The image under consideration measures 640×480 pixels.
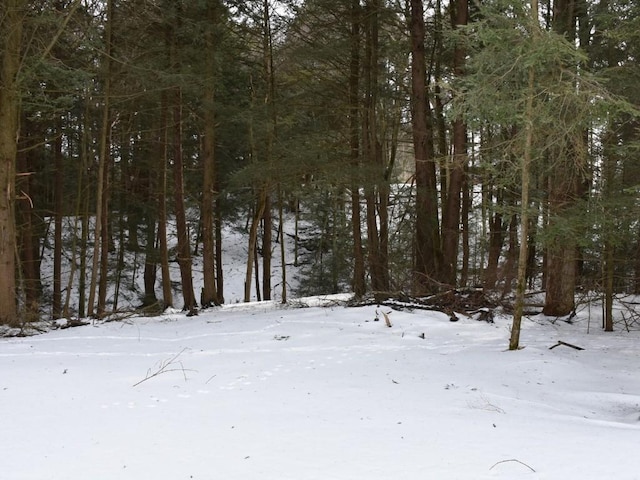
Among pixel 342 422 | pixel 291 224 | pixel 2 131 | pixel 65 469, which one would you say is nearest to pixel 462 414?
pixel 342 422

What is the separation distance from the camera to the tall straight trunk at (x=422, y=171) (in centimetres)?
1116

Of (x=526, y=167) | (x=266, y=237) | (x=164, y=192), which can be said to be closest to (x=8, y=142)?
(x=164, y=192)

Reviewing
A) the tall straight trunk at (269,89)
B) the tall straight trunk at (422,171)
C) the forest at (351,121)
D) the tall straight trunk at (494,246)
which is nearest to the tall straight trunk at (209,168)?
the forest at (351,121)

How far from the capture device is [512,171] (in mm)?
7180

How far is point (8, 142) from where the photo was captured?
863 centimetres

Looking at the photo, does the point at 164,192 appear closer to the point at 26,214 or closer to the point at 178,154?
the point at 178,154

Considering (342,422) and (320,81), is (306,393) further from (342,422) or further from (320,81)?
(320,81)

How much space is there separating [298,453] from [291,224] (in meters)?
28.0

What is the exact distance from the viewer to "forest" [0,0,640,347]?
6.68 m

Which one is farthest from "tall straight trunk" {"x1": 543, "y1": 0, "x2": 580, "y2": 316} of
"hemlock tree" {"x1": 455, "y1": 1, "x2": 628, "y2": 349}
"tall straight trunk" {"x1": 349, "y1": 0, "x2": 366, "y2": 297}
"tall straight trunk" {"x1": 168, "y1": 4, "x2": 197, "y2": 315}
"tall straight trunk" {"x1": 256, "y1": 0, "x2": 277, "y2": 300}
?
"tall straight trunk" {"x1": 168, "y1": 4, "x2": 197, "y2": 315}

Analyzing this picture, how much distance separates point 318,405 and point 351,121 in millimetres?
10087

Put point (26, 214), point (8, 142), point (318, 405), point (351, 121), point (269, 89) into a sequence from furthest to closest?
point (269, 89) < point (351, 121) < point (26, 214) < point (8, 142) < point (318, 405)

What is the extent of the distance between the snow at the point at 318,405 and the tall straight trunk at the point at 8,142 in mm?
1205

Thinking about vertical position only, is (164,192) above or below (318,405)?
above
